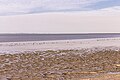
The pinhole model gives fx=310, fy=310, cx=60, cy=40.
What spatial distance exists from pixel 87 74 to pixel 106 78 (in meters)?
2.03

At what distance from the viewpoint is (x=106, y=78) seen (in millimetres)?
16062

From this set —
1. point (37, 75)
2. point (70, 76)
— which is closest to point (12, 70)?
point (37, 75)

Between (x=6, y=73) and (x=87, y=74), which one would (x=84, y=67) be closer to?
(x=87, y=74)

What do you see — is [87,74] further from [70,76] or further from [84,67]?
[84,67]

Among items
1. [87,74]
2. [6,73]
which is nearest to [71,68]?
[87,74]

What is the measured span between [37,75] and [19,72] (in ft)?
5.92

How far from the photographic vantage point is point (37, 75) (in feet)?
57.0

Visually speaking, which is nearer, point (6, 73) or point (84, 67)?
point (6, 73)

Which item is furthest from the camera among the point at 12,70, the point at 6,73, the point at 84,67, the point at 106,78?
the point at 84,67

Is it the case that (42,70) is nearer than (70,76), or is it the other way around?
(70,76)

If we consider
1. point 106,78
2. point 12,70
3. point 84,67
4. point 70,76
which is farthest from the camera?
point 84,67

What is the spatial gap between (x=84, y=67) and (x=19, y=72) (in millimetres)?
4797

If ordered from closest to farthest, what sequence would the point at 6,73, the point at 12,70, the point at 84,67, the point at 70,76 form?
1. the point at 70,76
2. the point at 6,73
3. the point at 12,70
4. the point at 84,67

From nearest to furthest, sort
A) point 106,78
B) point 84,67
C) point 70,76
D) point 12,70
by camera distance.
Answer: point 106,78, point 70,76, point 12,70, point 84,67
